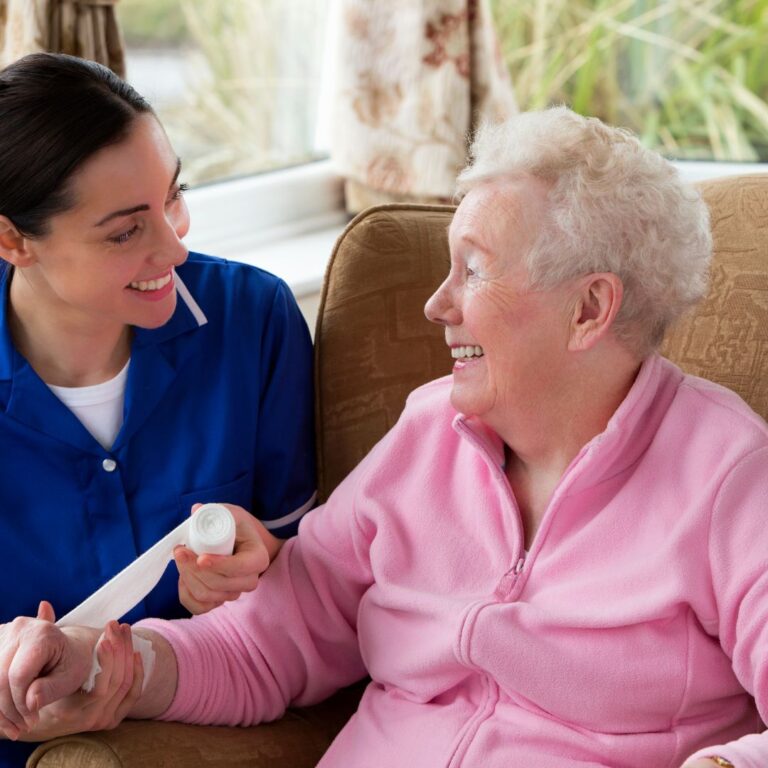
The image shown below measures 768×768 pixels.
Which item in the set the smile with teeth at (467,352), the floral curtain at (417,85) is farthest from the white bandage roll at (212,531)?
the floral curtain at (417,85)

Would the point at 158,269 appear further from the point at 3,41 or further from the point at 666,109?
the point at 666,109

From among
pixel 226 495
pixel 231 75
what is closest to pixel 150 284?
pixel 226 495

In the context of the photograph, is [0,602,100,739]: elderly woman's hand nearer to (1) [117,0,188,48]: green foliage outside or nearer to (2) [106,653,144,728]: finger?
(2) [106,653,144,728]: finger

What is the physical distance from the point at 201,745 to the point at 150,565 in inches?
9.6

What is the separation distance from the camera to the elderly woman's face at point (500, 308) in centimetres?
145

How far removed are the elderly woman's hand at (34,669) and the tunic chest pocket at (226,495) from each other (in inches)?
11.7

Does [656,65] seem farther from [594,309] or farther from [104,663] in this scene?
[104,663]

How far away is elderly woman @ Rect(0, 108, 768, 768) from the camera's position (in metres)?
1.40

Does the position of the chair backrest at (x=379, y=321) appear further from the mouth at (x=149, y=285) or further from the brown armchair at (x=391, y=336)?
the mouth at (x=149, y=285)

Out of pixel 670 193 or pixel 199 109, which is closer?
pixel 670 193

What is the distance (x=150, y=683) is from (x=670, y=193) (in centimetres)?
88

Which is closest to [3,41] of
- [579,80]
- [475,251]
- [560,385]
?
[475,251]

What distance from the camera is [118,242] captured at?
159 centimetres

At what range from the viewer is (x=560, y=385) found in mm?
1481
